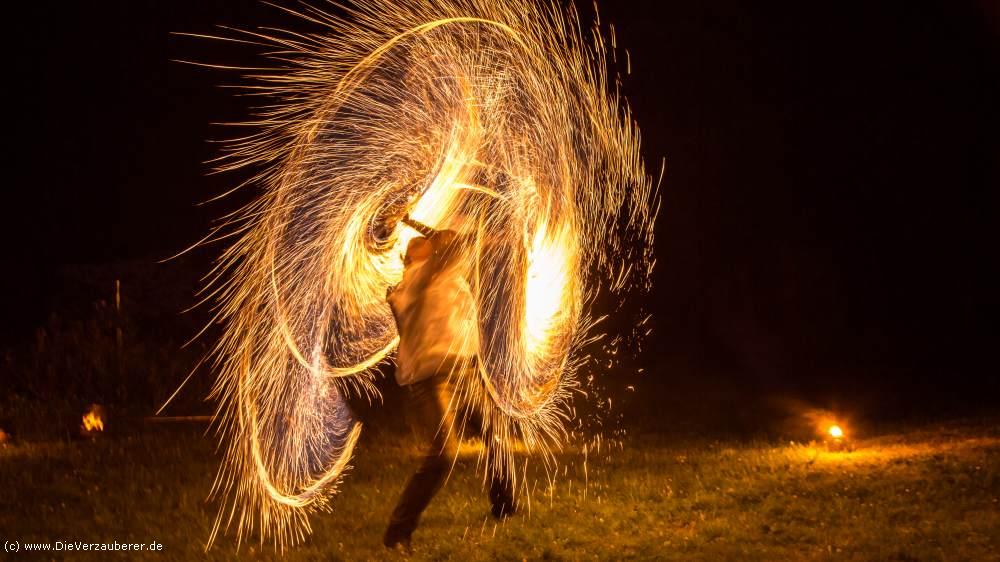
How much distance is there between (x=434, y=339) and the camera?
6.29m

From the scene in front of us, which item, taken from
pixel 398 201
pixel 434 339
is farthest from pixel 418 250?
pixel 398 201

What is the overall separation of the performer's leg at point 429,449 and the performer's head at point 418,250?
75 centimetres

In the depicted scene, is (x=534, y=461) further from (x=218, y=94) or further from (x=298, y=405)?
(x=218, y=94)

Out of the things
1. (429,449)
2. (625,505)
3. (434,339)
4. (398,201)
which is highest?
(398,201)

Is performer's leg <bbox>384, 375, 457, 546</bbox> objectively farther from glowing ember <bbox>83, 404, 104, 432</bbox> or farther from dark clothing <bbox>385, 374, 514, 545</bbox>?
glowing ember <bbox>83, 404, 104, 432</bbox>

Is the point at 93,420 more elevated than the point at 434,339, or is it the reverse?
the point at 434,339

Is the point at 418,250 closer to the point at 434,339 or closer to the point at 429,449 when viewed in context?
the point at 434,339

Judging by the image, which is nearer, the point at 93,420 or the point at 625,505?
the point at 625,505

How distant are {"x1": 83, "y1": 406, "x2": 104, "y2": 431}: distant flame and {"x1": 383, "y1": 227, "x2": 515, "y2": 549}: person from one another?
616cm

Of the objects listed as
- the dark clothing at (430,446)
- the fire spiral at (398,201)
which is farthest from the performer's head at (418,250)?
the dark clothing at (430,446)

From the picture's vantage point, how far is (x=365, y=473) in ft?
30.1

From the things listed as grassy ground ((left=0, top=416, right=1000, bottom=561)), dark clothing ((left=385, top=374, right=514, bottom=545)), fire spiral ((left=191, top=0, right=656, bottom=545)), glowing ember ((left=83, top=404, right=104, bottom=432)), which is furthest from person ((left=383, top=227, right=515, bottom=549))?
glowing ember ((left=83, top=404, right=104, bottom=432))

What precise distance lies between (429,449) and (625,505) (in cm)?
194

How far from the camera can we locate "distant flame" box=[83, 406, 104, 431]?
1132cm
